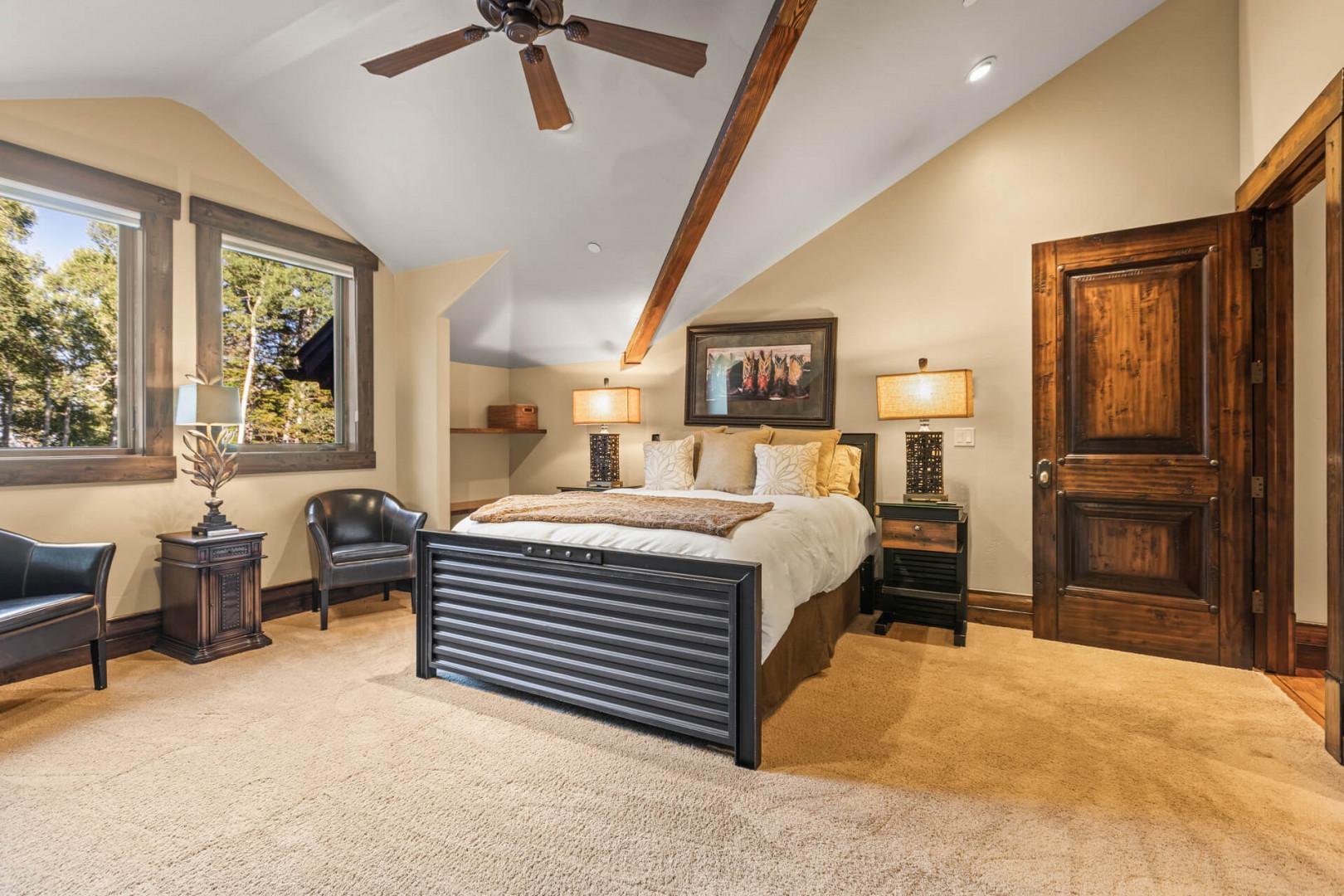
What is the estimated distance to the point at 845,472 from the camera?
161 inches

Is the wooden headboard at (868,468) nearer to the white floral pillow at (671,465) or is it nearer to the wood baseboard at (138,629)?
the white floral pillow at (671,465)

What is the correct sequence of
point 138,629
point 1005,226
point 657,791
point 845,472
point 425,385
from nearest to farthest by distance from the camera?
point 657,791 → point 138,629 → point 1005,226 → point 845,472 → point 425,385

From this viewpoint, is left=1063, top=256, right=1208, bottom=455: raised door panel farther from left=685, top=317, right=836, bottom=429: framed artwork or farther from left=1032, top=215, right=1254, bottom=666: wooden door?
left=685, top=317, right=836, bottom=429: framed artwork

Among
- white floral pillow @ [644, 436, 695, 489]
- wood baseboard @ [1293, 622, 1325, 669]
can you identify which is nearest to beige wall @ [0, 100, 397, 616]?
white floral pillow @ [644, 436, 695, 489]

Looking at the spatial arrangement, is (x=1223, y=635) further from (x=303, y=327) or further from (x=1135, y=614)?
(x=303, y=327)

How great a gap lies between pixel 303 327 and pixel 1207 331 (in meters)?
5.38

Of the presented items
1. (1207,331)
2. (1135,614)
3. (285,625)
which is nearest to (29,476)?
(285,625)

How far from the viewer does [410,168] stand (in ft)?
12.3

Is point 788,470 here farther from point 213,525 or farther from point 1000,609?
point 213,525

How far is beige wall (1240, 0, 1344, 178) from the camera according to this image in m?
2.46

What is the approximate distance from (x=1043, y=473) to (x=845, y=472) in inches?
43.4

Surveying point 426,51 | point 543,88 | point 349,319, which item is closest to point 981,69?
point 543,88

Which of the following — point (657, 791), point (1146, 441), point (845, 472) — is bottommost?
point (657, 791)

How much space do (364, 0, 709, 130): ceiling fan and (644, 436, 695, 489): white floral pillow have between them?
2371 mm
